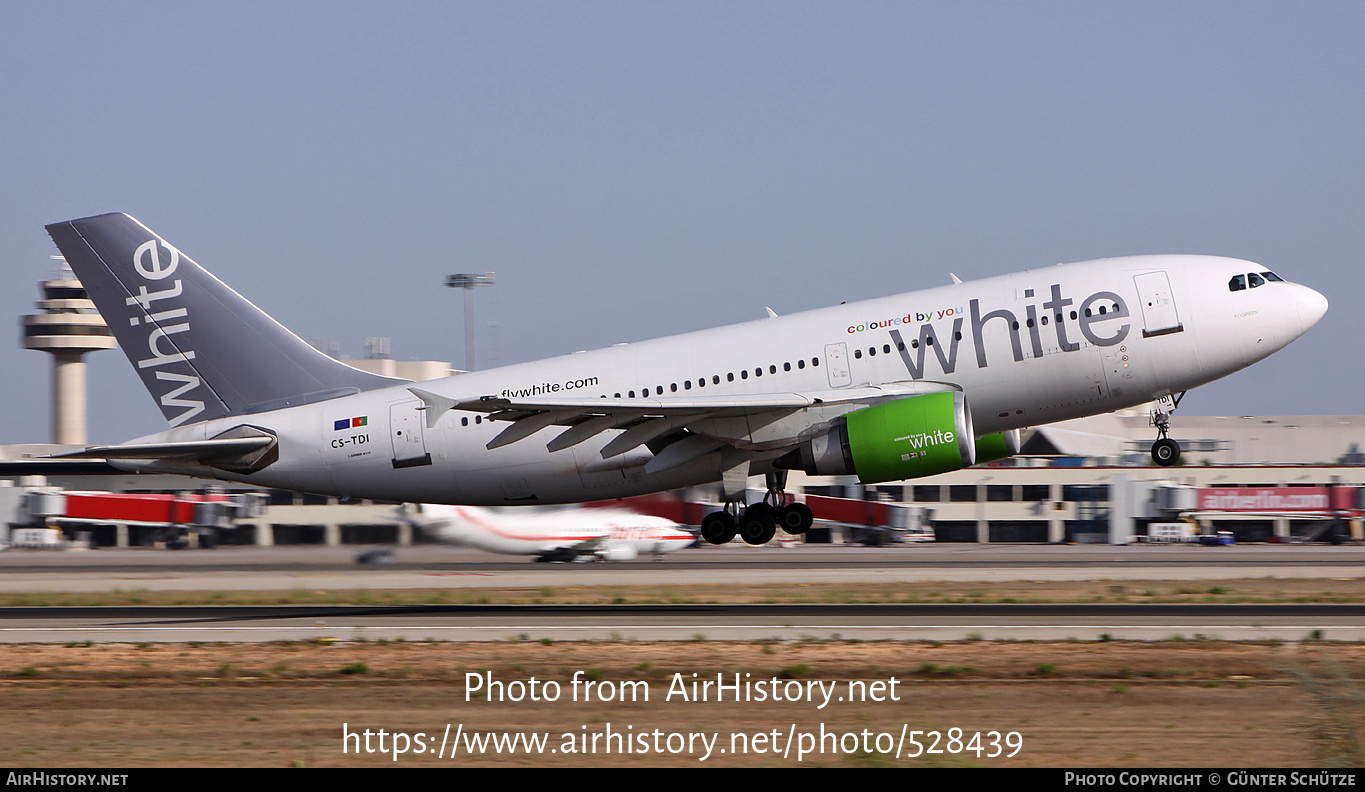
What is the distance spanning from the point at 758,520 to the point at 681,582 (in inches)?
496

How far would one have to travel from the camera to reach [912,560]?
60406 millimetres

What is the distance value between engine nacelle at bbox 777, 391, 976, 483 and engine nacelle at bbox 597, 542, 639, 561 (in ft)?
99.0

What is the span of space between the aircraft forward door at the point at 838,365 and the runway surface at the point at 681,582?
17.5ft

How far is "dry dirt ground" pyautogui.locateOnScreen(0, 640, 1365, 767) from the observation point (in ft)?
51.0

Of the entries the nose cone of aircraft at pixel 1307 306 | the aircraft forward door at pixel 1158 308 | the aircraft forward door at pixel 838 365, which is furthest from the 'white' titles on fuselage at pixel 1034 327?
the nose cone of aircraft at pixel 1307 306

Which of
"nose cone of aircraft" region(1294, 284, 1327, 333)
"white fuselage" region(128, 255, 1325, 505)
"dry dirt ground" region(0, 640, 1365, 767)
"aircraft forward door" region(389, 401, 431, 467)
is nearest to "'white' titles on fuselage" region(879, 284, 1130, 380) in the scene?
"white fuselage" region(128, 255, 1325, 505)

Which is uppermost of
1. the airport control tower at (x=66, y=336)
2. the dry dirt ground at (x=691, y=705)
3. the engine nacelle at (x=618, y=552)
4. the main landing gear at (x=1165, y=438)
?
the airport control tower at (x=66, y=336)

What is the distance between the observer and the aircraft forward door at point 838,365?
29.1m

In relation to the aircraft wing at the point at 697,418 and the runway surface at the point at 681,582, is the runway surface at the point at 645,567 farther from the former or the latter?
the aircraft wing at the point at 697,418

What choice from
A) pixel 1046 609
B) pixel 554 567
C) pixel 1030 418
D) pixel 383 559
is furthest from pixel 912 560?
pixel 1030 418

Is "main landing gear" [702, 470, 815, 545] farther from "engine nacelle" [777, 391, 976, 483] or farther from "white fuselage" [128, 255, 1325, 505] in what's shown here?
"engine nacelle" [777, 391, 976, 483]

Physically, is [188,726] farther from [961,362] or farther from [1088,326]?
[1088,326]

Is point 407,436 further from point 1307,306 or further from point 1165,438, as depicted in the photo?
point 1307,306

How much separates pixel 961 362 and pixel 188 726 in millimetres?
17215
